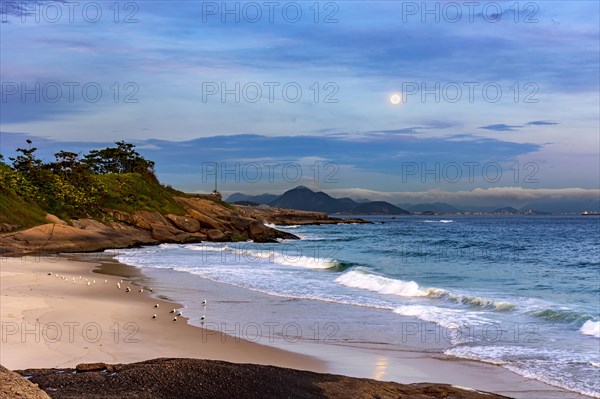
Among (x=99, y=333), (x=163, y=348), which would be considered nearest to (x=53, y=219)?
(x=99, y=333)

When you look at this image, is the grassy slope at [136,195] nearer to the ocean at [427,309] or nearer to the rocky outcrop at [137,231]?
the rocky outcrop at [137,231]

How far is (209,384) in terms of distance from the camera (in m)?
8.45

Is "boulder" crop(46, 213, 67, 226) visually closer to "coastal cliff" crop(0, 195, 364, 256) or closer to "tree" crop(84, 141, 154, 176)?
"coastal cliff" crop(0, 195, 364, 256)

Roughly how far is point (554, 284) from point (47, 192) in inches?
2134

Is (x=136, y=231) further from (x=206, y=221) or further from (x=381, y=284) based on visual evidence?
(x=381, y=284)

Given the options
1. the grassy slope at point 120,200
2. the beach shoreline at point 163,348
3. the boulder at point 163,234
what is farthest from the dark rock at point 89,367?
the boulder at point 163,234

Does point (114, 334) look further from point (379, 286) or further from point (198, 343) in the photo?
point (379, 286)

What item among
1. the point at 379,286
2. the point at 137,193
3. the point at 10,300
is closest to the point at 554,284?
the point at 379,286

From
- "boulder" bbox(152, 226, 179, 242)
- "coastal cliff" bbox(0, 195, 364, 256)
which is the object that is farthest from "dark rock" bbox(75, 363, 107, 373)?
"boulder" bbox(152, 226, 179, 242)

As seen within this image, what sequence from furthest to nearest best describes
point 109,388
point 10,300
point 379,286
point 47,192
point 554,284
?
point 47,192
point 554,284
point 379,286
point 10,300
point 109,388

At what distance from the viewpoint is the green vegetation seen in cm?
5606

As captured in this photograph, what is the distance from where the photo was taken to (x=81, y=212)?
6562 cm

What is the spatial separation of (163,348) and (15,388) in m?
7.92

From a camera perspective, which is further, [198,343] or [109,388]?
[198,343]
